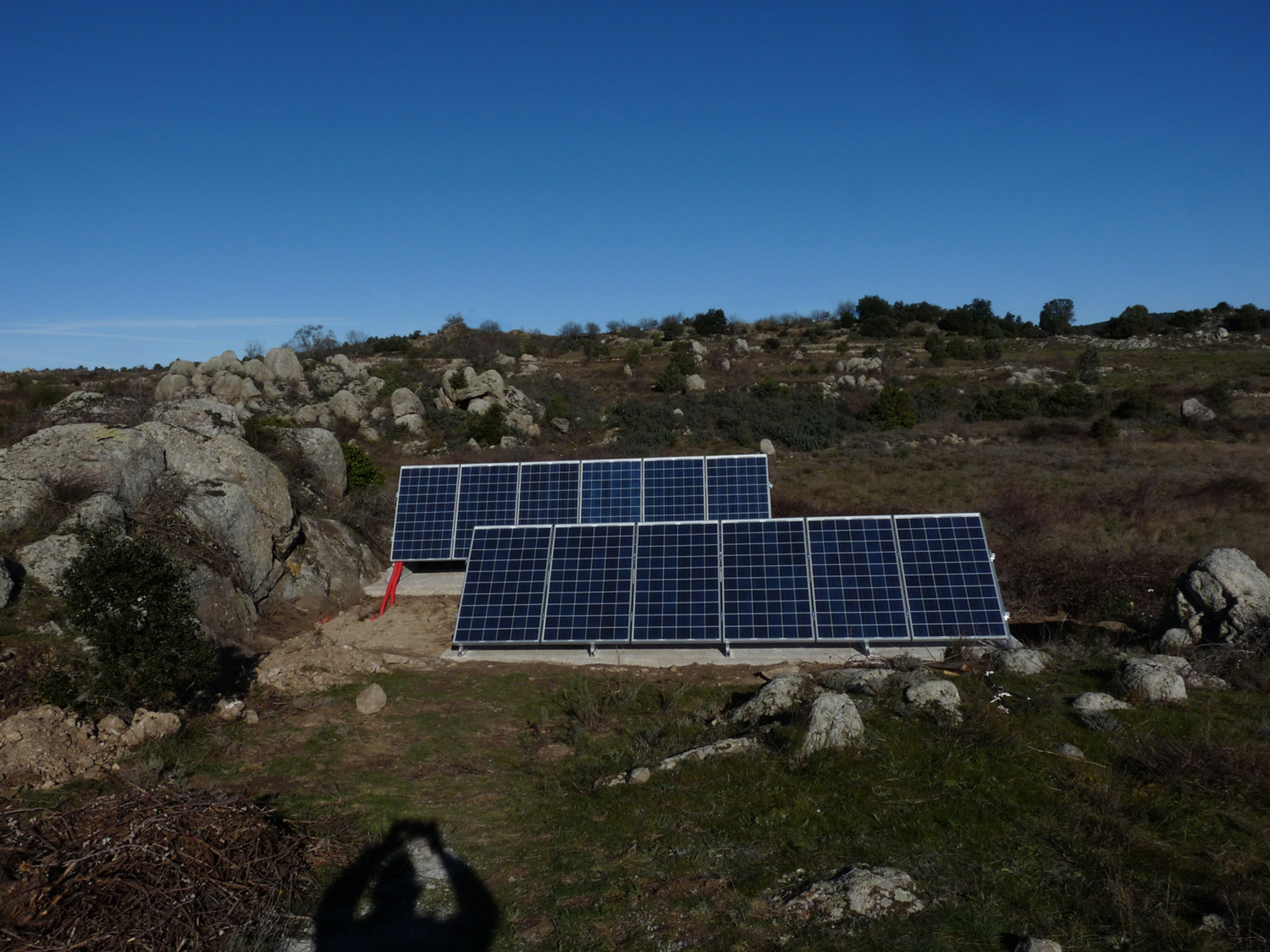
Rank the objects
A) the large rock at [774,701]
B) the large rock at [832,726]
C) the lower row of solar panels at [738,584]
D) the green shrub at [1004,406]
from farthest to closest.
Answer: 1. the green shrub at [1004,406]
2. the lower row of solar panels at [738,584]
3. the large rock at [774,701]
4. the large rock at [832,726]

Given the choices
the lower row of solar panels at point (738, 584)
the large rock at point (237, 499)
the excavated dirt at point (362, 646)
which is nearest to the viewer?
the excavated dirt at point (362, 646)

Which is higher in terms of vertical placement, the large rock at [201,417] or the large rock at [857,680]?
the large rock at [201,417]

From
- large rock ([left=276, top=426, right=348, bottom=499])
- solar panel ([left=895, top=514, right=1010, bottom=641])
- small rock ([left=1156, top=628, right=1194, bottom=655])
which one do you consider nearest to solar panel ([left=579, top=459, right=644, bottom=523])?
solar panel ([left=895, top=514, right=1010, bottom=641])

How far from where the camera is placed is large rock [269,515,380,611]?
64.8 feet

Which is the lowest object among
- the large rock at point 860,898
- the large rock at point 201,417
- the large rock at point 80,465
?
the large rock at point 860,898

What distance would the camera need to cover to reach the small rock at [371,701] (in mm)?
12953

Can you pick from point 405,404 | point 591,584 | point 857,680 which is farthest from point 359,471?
point 857,680

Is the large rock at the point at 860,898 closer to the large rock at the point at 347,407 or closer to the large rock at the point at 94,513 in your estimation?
the large rock at the point at 94,513

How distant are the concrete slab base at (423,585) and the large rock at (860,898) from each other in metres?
15.2

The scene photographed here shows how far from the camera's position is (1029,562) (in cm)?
1969

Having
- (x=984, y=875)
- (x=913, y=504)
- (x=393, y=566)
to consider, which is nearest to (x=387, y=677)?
(x=393, y=566)

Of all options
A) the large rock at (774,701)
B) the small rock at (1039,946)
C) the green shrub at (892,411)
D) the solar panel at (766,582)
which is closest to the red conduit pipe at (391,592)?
the solar panel at (766,582)

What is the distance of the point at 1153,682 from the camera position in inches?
450

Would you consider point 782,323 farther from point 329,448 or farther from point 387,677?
point 387,677
